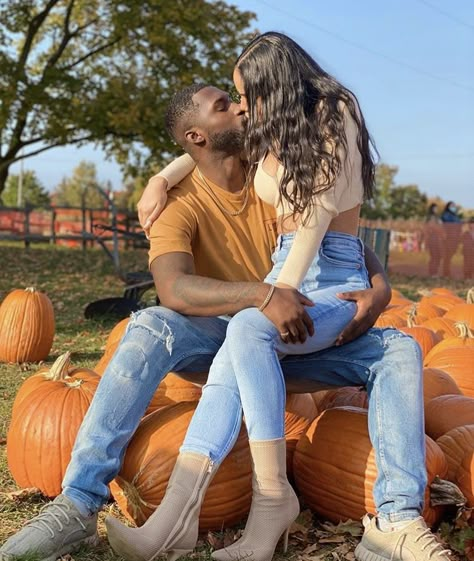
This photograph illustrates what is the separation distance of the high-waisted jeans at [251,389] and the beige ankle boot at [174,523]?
0.06 m

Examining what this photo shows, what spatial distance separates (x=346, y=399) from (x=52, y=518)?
136 centimetres

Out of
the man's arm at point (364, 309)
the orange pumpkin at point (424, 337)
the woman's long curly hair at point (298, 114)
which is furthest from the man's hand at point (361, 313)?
the orange pumpkin at point (424, 337)

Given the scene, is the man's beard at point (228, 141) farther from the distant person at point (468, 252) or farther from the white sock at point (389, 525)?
the distant person at point (468, 252)

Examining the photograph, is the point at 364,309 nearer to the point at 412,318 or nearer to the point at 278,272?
the point at 278,272

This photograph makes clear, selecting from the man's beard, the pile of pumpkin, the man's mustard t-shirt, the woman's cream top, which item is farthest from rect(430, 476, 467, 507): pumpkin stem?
the man's beard

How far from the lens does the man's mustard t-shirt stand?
299 cm

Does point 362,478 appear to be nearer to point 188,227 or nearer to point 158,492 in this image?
point 158,492

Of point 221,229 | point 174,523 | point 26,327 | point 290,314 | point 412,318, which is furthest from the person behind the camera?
point 26,327

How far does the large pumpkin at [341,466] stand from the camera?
2688 millimetres

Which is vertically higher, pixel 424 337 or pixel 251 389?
pixel 251 389

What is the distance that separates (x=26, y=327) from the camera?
5.84 meters

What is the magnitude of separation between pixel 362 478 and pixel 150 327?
36.3 inches

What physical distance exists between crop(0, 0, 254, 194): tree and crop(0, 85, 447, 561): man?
14.6m

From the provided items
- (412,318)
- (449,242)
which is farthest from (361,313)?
(449,242)
